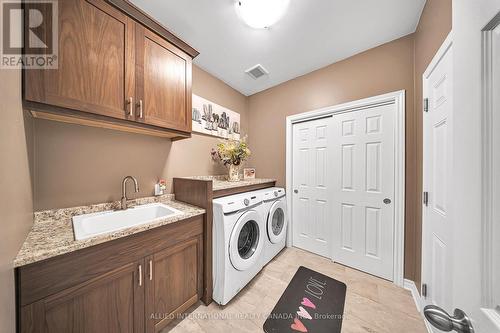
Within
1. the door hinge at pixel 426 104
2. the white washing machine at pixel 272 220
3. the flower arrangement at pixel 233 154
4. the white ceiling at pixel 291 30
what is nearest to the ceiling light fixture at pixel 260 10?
the white ceiling at pixel 291 30

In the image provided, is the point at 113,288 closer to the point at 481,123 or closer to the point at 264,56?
the point at 481,123

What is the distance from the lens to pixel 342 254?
2066 millimetres

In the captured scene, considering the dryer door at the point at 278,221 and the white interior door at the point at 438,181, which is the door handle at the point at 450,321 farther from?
the dryer door at the point at 278,221

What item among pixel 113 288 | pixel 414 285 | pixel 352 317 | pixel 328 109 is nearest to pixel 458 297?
pixel 352 317

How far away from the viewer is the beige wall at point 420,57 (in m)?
1.10

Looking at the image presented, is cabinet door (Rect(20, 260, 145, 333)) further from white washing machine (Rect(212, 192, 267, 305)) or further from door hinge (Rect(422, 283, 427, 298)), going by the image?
door hinge (Rect(422, 283, 427, 298))

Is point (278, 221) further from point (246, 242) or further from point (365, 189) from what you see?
point (365, 189)

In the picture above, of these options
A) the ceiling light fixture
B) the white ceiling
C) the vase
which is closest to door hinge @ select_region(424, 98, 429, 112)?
the white ceiling

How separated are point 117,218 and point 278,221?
184cm

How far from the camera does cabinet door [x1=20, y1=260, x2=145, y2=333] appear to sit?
2.54 ft

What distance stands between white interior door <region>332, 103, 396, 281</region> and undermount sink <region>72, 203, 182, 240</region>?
1.91 m

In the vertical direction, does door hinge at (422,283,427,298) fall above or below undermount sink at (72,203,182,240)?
below

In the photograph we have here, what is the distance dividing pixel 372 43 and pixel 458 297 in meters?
2.26

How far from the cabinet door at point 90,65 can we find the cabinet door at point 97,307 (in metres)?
1.03
